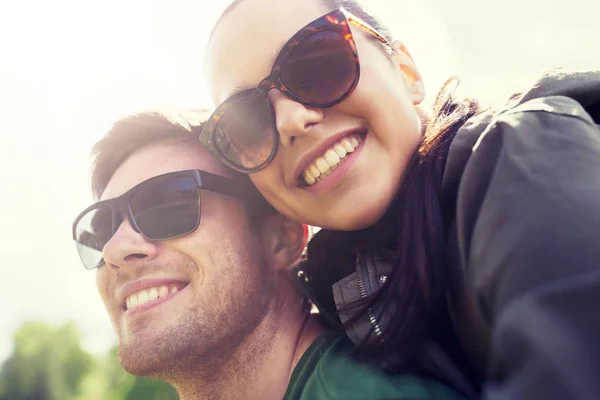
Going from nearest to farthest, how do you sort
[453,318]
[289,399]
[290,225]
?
[453,318] → [289,399] → [290,225]

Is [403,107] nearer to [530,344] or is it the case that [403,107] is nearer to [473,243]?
[473,243]

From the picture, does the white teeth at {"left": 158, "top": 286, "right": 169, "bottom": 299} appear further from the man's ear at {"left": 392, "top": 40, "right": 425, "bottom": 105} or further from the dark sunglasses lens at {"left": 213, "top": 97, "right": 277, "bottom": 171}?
the man's ear at {"left": 392, "top": 40, "right": 425, "bottom": 105}

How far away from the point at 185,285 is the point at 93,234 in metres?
0.81

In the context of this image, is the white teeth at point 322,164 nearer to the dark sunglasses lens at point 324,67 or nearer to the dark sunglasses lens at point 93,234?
the dark sunglasses lens at point 324,67

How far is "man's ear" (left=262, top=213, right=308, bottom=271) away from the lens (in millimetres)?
2764

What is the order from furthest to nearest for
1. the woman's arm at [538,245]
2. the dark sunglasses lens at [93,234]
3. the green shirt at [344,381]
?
the dark sunglasses lens at [93,234]
the green shirt at [344,381]
the woman's arm at [538,245]

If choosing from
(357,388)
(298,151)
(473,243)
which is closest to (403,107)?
(298,151)

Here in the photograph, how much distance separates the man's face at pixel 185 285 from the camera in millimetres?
2277

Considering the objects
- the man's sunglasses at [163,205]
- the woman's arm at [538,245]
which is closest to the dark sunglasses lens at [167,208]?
the man's sunglasses at [163,205]

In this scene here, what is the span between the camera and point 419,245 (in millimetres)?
1551

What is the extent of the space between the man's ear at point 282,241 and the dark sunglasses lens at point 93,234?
36.9 inches

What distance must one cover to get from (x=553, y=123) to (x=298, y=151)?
1002 millimetres

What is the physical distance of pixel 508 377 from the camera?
1.01 metres

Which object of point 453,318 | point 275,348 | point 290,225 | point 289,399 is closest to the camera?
point 453,318
